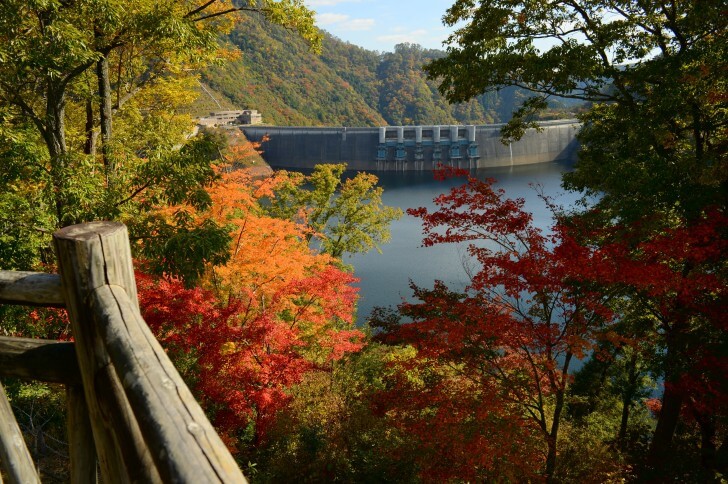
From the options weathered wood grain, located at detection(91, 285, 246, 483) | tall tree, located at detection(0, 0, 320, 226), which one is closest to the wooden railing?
weathered wood grain, located at detection(91, 285, 246, 483)

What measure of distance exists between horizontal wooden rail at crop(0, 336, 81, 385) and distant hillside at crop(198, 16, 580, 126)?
64840 millimetres

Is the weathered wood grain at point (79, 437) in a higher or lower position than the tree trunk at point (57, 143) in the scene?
lower

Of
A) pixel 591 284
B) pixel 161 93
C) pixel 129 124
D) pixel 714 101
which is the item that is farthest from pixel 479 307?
pixel 161 93

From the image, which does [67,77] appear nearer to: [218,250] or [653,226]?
[218,250]

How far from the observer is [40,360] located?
1.11 metres

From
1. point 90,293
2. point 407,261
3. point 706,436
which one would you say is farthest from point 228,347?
point 407,261

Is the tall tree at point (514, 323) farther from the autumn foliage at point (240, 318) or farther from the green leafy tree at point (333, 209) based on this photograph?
the green leafy tree at point (333, 209)

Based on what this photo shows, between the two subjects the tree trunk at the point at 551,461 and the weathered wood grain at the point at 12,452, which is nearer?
the weathered wood grain at the point at 12,452

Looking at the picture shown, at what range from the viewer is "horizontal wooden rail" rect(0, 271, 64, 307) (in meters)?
1.11

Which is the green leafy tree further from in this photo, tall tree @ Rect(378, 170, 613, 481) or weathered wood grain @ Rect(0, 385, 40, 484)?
weathered wood grain @ Rect(0, 385, 40, 484)

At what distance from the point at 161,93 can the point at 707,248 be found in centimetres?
1033

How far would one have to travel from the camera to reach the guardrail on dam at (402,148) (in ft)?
160

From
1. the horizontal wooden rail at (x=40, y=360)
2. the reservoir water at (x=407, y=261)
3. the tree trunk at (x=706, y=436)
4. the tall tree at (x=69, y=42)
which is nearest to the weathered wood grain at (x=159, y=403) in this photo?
the horizontal wooden rail at (x=40, y=360)

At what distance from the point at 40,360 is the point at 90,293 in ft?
0.91
